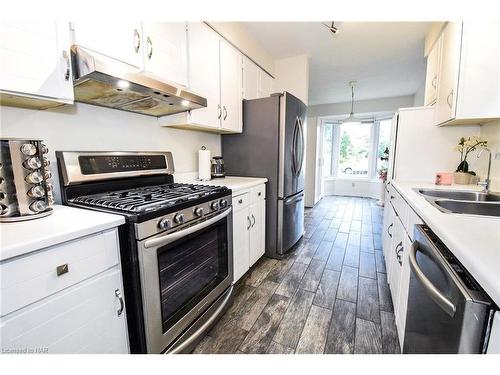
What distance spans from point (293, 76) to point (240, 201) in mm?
2206

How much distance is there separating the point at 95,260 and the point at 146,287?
256 millimetres

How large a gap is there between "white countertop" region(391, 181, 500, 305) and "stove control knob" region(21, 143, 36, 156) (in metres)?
1.49

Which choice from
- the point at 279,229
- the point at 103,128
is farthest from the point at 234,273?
the point at 103,128

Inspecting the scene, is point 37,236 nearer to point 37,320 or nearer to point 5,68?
point 37,320

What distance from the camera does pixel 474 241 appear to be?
0.65 metres

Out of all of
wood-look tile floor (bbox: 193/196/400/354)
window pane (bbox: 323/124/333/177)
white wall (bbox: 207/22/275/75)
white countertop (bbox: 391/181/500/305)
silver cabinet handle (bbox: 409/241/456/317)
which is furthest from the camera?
window pane (bbox: 323/124/333/177)

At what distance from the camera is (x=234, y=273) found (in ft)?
5.98

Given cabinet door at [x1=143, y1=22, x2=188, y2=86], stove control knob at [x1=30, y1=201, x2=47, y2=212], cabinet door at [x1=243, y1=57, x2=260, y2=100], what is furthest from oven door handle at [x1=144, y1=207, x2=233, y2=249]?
cabinet door at [x1=243, y1=57, x2=260, y2=100]

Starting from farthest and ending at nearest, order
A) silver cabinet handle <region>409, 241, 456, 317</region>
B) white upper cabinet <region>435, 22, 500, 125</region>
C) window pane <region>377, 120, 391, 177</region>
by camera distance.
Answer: window pane <region>377, 120, 391, 177</region> < white upper cabinet <region>435, 22, 500, 125</region> < silver cabinet handle <region>409, 241, 456, 317</region>

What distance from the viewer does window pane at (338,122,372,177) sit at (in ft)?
19.7

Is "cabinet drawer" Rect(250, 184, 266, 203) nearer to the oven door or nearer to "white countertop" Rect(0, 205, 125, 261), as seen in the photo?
the oven door

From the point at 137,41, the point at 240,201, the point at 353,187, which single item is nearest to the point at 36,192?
the point at 137,41

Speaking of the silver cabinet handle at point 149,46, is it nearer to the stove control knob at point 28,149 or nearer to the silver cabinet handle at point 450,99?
the stove control knob at point 28,149
